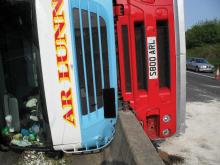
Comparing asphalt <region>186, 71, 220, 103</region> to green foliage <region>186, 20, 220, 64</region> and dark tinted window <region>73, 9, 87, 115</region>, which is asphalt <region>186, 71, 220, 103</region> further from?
→ green foliage <region>186, 20, 220, 64</region>

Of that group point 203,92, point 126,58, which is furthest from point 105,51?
point 203,92

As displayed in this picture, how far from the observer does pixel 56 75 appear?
14.1ft

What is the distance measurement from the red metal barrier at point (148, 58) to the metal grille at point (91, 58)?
1290 mm

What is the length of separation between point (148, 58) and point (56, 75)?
2.23m

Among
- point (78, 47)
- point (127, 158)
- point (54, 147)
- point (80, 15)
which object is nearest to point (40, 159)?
point (54, 147)

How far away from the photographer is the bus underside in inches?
170

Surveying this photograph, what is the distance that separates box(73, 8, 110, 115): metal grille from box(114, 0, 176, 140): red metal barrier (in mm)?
1290

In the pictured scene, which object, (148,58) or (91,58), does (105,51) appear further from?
(148,58)

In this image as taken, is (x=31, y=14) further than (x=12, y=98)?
No

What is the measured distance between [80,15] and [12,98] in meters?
1.42

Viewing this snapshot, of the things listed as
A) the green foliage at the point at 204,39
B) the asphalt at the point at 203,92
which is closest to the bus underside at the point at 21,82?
the asphalt at the point at 203,92

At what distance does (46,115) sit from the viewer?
14.3 ft

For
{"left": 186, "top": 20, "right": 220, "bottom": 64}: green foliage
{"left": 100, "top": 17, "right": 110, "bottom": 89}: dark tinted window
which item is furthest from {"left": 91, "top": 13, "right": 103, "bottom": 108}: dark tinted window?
{"left": 186, "top": 20, "right": 220, "bottom": 64}: green foliage

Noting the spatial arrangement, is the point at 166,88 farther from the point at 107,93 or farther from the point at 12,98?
the point at 12,98
